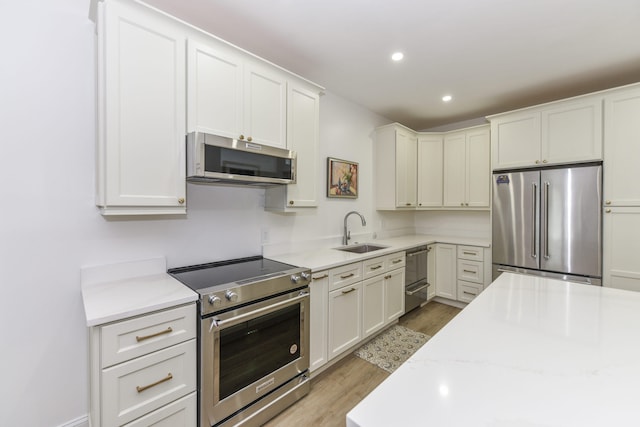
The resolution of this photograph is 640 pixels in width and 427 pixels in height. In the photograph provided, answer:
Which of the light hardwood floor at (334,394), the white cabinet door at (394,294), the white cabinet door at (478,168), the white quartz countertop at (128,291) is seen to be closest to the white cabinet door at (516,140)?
the white cabinet door at (478,168)

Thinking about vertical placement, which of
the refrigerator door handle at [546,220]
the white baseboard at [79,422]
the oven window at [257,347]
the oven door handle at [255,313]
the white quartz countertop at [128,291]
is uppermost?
the refrigerator door handle at [546,220]

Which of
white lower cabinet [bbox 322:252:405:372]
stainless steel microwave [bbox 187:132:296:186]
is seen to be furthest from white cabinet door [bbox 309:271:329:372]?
stainless steel microwave [bbox 187:132:296:186]

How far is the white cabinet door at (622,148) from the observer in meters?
2.50

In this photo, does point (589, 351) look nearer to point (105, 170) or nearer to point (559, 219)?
point (105, 170)

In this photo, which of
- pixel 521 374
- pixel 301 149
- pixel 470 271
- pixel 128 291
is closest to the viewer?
pixel 521 374

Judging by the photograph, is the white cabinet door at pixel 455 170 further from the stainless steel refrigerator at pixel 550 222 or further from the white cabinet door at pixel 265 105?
the white cabinet door at pixel 265 105

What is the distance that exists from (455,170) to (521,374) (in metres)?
3.55

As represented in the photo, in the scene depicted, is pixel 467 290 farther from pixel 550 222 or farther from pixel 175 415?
pixel 175 415

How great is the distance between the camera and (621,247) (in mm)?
2553

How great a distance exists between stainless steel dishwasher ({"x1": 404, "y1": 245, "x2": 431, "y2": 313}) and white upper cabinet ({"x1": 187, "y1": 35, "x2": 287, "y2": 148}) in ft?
6.97

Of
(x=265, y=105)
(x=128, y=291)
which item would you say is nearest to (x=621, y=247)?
(x=265, y=105)

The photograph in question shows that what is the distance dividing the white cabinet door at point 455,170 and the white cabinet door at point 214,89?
10.4ft

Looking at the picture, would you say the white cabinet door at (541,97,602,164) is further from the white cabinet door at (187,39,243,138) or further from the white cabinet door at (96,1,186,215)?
the white cabinet door at (96,1,186,215)

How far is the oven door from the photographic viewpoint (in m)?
1.50
